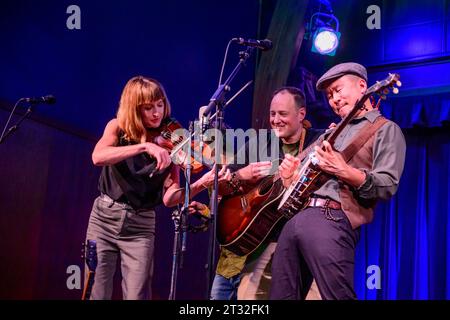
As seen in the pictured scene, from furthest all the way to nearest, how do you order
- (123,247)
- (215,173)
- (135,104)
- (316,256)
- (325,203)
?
1. (135,104)
2. (123,247)
3. (215,173)
4. (325,203)
5. (316,256)

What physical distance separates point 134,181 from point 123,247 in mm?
417

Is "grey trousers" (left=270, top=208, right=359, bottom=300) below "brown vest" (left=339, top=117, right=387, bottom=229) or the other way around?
below

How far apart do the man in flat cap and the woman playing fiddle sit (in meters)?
0.83

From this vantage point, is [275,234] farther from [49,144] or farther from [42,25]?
[42,25]

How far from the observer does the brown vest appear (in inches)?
112

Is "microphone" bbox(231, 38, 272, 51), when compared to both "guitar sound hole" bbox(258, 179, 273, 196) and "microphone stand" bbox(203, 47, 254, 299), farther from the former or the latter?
"guitar sound hole" bbox(258, 179, 273, 196)

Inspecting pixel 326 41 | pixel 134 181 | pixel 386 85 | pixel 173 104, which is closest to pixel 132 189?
pixel 134 181

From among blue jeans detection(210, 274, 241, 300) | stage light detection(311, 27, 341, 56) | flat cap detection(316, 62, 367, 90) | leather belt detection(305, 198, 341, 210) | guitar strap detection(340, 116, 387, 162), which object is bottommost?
blue jeans detection(210, 274, 241, 300)

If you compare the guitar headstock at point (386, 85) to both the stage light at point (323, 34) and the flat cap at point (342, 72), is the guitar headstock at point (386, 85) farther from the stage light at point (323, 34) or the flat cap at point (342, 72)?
the stage light at point (323, 34)

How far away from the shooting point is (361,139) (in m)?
2.91

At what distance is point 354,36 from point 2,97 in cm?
557

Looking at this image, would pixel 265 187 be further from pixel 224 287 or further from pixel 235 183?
pixel 224 287

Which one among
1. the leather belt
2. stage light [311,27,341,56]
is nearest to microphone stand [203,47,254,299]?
the leather belt

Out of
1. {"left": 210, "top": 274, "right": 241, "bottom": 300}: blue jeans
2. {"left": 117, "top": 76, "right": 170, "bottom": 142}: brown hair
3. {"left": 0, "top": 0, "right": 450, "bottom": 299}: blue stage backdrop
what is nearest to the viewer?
{"left": 117, "top": 76, "right": 170, "bottom": 142}: brown hair
